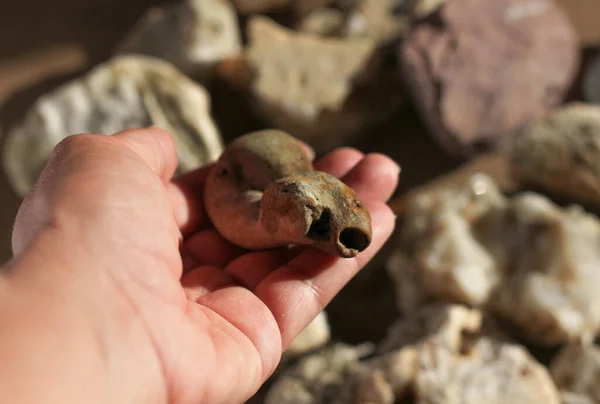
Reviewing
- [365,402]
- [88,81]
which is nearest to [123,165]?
[365,402]

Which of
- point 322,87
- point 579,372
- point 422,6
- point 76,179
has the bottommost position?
point 579,372

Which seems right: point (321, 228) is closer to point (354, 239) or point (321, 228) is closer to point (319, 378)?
point (354, 239)

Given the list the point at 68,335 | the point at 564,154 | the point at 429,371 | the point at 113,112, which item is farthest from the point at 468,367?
the point at 113,112

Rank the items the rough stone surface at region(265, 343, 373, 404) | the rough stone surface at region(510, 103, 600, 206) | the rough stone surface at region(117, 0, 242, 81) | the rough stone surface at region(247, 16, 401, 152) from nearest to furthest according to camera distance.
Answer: the rough stone surface at region(265, 343, 373, 404), the rough stone surface at region(510, 103, 600, 206), the rough stone surface at region(247, 16, 401, 152), the rough stone surface at region(117, 0, 242, 81)

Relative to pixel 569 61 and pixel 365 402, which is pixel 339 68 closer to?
pixel 569 61

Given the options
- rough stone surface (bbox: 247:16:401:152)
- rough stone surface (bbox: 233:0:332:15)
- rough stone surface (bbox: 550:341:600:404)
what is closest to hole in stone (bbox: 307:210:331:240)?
rough stone surface (bbox: 550:341:600:404)

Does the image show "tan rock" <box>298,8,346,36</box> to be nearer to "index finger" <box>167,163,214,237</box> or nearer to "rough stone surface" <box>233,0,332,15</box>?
"rough stone surface" <box>233,0,332,15</box>
